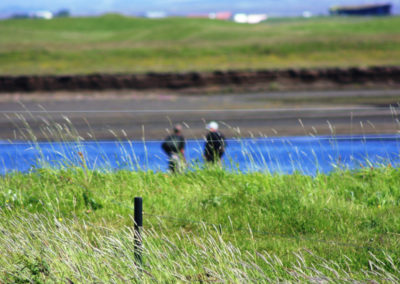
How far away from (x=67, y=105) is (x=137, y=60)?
16076 millimetres

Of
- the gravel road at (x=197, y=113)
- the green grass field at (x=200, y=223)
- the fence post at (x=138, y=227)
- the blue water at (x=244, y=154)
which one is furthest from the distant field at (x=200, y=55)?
the fence post at (x=138, y=227)

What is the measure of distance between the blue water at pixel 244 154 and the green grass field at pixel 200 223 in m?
0.27

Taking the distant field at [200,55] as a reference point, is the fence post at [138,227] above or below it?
above

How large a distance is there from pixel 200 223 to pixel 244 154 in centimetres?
153

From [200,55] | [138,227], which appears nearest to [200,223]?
[138,227]

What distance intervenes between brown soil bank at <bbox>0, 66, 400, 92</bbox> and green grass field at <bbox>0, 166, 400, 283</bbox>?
2227cm

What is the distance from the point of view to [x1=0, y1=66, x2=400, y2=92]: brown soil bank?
2978 cm

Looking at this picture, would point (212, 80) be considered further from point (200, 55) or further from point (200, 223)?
point (200, 223)

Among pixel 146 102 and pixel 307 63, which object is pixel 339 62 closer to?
pixel 307 63

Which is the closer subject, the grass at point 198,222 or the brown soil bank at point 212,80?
the grass at point 198,222

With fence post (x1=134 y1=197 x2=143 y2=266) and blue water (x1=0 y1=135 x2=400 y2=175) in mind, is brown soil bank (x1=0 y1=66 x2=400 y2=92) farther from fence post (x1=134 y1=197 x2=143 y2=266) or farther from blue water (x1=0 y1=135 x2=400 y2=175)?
fence post (x1=134 y1=197 x2=143 y2=266)

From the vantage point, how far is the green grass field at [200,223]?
4617 mm

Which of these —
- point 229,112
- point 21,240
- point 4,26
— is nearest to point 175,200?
point 21,240

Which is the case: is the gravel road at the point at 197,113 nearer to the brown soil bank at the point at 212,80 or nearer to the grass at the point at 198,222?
the brown soil bank at the point at 212,80
